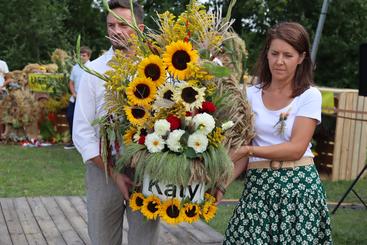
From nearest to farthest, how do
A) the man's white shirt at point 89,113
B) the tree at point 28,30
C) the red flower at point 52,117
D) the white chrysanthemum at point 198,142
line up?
the white chrysanthemum at point 198,142
the man's white shirt at point 89,113
the red flower at point 52,117
the tree at point 28,30

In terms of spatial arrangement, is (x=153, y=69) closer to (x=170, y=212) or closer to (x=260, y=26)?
(x=170, y=212)

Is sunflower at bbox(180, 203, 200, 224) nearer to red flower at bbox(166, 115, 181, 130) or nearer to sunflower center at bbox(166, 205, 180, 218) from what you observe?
sunflower center at bbox(166, 205, 180, 218)

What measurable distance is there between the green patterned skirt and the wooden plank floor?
6.83ft

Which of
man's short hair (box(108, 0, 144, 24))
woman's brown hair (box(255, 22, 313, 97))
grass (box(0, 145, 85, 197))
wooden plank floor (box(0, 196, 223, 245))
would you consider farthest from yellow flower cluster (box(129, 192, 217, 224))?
grass (box(0, 145, 85, 197))

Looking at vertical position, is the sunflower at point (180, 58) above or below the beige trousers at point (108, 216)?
above

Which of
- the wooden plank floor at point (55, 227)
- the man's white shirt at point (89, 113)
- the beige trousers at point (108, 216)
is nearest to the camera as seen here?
the man's white shirt at point (89, 113)

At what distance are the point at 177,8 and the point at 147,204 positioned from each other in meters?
15.2

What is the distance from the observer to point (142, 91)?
2.11 meters

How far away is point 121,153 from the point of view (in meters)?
2.22

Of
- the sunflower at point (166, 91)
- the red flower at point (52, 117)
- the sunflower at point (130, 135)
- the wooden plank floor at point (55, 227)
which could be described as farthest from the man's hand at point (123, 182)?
the red flower at point (52, 117)

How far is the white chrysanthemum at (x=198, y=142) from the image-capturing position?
6.70 ft

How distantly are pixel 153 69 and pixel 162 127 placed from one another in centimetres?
23

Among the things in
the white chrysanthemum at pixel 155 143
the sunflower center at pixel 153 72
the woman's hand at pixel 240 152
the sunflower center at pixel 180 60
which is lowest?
the woman's hand at pixel 240 152

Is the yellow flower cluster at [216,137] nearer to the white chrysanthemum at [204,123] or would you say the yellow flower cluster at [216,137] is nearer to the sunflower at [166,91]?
the white chrysanthemum at [204,123]
